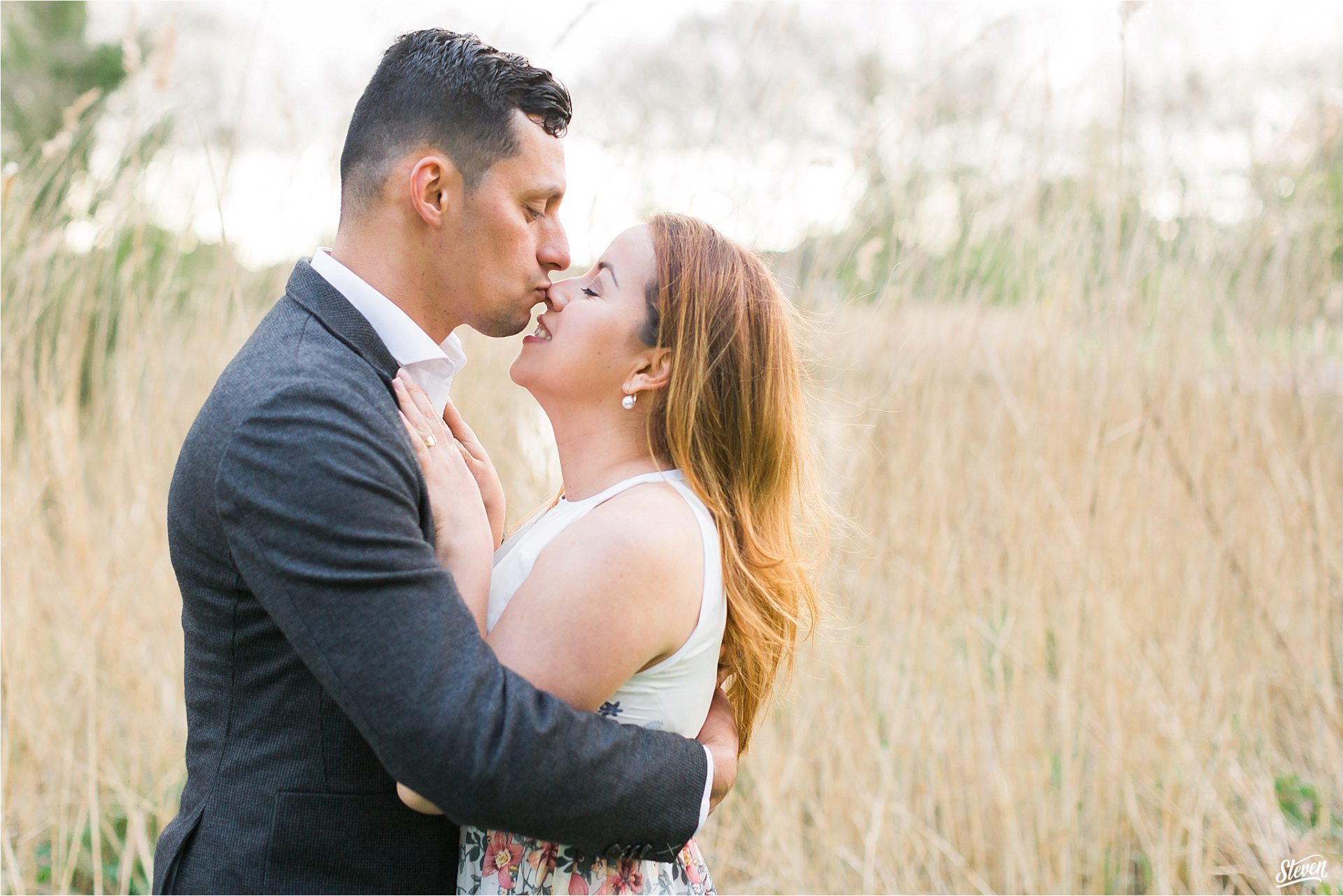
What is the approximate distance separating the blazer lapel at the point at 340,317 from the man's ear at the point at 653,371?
15.6 inches

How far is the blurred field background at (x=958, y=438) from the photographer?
2904mm

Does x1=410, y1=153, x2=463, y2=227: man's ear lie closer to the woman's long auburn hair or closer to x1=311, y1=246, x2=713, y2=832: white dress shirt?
x1=311, y1=246, x2=713, y2=832: white dress shirt

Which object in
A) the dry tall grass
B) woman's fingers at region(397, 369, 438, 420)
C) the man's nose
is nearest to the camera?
woman's fingers at region(397, 369, 438, 420)

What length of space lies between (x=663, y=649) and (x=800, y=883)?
1.66 meters

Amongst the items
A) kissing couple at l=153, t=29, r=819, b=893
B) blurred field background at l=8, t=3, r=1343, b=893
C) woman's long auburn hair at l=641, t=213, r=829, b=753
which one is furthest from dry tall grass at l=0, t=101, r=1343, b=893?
kissing couple at l=153, t=29, r=819, b=893

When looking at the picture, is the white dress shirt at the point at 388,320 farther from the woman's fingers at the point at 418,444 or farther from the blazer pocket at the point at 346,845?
the blazer pocket at the point at 346,845

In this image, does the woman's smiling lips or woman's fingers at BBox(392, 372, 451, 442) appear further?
the woman's smiling lips

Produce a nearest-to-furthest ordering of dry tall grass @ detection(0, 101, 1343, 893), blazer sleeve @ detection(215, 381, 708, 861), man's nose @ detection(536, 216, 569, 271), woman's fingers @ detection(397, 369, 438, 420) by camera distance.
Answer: blazer sleeve @ detection(215, 381, 708, 861)
woman's fingers @ detection(397, 369, 438, 420)
man's nose @ detection(536, 216, 569, 271)
dry tall grass @ detection(0, 101, 1343, 893)

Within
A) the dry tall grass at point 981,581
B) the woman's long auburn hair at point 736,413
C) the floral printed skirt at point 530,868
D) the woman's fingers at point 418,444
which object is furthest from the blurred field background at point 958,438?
the woman's fingers at point 418,444

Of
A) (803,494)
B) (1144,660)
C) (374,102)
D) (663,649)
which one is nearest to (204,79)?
(374,102)

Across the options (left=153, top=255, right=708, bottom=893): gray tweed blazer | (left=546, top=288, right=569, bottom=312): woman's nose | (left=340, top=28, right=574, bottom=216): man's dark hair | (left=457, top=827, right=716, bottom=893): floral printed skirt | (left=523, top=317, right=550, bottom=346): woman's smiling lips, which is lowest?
(left=457, top=827, right=716, bottom=893): floral printed skirt

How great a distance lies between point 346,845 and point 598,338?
0.85m

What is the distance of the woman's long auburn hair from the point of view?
1745mm

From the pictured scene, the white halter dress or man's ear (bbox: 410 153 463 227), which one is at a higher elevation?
man's ear (bbox: 410 153 463 227)
